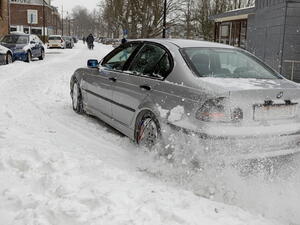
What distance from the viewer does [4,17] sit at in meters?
34.1

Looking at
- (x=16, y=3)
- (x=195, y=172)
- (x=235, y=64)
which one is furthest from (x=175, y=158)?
(x=16, y=3)

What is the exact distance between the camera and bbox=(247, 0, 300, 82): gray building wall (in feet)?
53.3

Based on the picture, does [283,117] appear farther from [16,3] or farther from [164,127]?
[16,3]

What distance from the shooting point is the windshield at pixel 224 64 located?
4559 mm

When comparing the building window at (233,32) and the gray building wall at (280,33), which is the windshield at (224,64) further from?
the building window at (233,32)

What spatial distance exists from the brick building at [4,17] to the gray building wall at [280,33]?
2216 cm

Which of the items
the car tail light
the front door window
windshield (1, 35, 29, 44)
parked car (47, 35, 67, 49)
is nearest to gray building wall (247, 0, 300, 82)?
windshield (1, 35, 29, 44)

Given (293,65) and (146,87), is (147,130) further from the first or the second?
(293,65)

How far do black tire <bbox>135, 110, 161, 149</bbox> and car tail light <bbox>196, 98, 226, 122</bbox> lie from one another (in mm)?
733

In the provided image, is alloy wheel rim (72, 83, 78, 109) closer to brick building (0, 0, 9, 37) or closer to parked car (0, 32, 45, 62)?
parked car (0, 32, 45, 62)

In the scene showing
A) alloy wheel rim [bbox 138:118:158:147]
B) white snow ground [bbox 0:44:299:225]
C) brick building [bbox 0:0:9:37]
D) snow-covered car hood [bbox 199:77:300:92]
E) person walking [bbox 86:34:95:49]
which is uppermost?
brick building [bbox 0:0:9:37]

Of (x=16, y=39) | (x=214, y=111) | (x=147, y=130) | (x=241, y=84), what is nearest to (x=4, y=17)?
(x=16, y=39)

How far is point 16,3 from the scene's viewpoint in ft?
229

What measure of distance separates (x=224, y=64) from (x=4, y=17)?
32.9m
